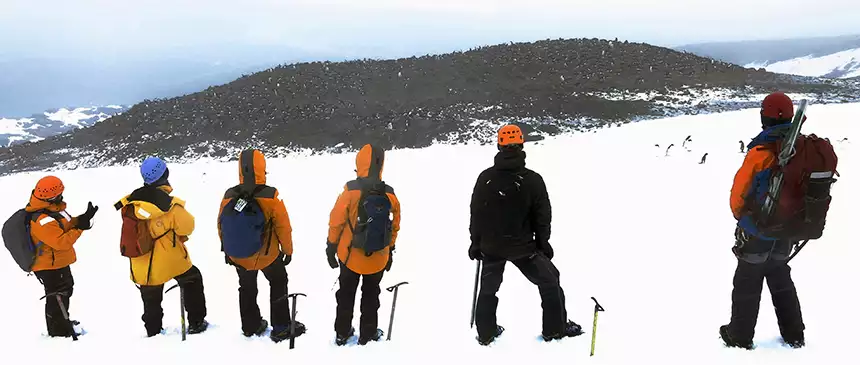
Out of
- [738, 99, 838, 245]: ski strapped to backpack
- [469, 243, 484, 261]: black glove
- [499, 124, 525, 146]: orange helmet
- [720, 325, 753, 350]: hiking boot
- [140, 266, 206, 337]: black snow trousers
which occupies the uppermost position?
[499, 124, 525, 146]: orange helmet

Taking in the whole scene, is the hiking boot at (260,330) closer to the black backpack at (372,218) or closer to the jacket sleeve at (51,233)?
the black backpack at (372,218)

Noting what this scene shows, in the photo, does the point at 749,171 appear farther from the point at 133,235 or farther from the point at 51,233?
the point at 51,233

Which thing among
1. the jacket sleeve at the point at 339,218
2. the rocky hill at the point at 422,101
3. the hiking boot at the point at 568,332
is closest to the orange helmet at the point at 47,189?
the jacket sleeve at the point at 339,218

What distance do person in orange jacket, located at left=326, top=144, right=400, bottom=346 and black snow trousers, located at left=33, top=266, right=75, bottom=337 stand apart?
116 inches

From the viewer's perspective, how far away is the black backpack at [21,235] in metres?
4.68

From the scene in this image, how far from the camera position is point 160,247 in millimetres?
4648

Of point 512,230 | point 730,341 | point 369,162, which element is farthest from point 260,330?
point 730,341

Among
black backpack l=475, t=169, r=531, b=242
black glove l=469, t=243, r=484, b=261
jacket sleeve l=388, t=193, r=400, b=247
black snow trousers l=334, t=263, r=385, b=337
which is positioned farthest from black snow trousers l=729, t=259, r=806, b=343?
black snow trousers l=334, t=263, r=385, b=337

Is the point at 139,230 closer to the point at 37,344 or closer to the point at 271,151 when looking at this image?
the point at 37,344

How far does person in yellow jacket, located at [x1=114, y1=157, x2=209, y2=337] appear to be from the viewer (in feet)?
14.6

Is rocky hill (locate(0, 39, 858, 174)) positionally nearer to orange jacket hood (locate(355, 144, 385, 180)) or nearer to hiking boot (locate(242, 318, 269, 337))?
hiking boot (locate(242, 318, 269, 337))

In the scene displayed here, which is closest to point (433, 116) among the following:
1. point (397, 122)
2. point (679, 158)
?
point (397, 122)

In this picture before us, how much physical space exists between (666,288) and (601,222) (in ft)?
9.21

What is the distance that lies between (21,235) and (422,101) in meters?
34.5
